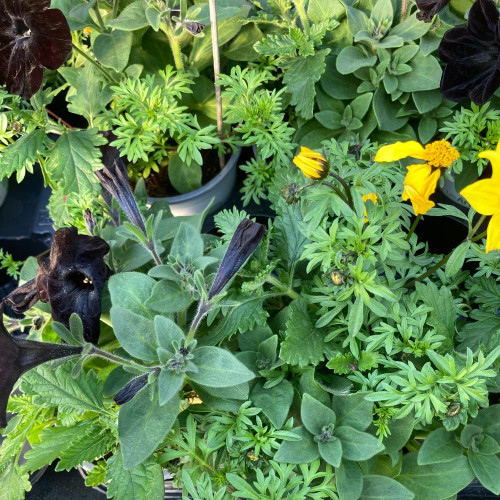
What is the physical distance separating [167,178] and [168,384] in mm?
668

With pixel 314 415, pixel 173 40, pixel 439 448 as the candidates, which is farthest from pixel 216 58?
pixel 439 448

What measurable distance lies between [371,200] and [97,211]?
484 millimetres

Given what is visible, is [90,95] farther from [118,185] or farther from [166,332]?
[166,332]

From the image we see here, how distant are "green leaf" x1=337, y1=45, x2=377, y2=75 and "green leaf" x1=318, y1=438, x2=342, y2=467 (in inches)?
25.1

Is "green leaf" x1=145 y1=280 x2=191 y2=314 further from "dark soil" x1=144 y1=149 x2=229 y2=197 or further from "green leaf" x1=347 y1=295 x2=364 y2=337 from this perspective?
"dark soil" x1=144 y1=149 x2=229 y2=197

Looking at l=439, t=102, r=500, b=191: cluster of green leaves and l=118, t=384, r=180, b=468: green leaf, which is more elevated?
l=439, t=102, r=500, b=191: cluster of green leaves

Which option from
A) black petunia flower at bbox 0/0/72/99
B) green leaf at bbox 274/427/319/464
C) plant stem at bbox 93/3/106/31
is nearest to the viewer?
green leaf at bbox 274/427/319/464

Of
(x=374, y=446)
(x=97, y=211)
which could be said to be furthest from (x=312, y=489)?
(x=97, y=211)

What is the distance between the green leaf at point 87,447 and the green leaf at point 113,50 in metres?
0.64

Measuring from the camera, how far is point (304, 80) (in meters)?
1.00

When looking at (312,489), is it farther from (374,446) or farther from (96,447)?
(96,447)

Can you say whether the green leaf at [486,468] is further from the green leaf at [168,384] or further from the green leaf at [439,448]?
the green leaf at [168,384]

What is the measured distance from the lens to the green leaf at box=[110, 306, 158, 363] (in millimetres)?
681

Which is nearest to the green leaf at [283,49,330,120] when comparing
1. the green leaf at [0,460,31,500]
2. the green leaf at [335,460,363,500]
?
the green leaf at [335,460,363,500]
